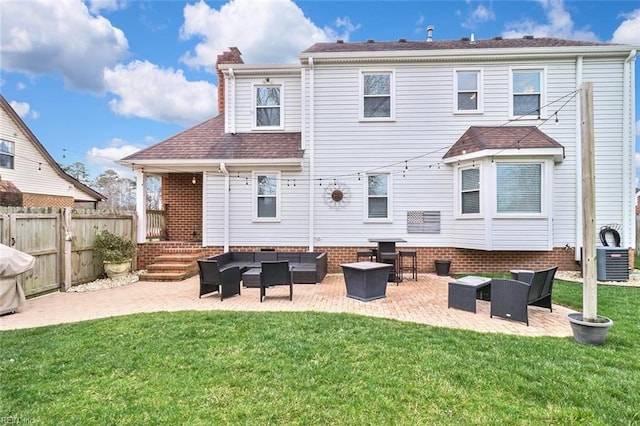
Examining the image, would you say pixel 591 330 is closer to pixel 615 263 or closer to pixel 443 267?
pixel 443 267

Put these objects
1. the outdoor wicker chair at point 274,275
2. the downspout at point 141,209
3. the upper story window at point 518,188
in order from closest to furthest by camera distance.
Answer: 1. the outdoor wicker chair at point 274,275
2. the upper story window at point 518,188
3. the downspout at point 141,209

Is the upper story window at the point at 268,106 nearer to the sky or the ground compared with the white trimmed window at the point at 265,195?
nearer to the sky

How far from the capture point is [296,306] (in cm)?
640

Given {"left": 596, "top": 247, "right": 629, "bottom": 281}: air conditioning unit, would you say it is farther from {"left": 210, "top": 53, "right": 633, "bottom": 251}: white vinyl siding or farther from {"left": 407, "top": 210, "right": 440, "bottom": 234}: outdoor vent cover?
{"left": 407, "top": 210, "right": 440, "bottom": 234}: outdoor vent cover

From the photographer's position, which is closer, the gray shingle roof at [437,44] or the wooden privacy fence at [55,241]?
the wooden privacy fence at [55,241]

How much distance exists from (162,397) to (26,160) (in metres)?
19.4

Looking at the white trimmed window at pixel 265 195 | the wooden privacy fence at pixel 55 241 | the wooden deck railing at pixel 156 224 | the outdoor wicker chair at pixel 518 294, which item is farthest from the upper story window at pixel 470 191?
the wooden privacy fence at pixel 55 241

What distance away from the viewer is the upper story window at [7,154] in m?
15.1

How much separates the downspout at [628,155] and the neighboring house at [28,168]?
2235 cm

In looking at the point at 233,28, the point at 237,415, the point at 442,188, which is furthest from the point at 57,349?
the point at 233,28

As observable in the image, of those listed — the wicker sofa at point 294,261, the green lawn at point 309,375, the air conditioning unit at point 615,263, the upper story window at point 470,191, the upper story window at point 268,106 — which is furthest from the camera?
the upper story window at point 268,106

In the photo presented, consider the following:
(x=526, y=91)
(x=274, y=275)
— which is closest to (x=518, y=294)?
(x=274, y=275)

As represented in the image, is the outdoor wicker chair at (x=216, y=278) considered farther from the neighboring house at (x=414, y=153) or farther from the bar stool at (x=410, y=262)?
the bar stool at (x=410, y=262)

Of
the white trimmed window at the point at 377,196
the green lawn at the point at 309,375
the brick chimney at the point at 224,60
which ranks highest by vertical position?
the brick chimney at the point at 224,60
